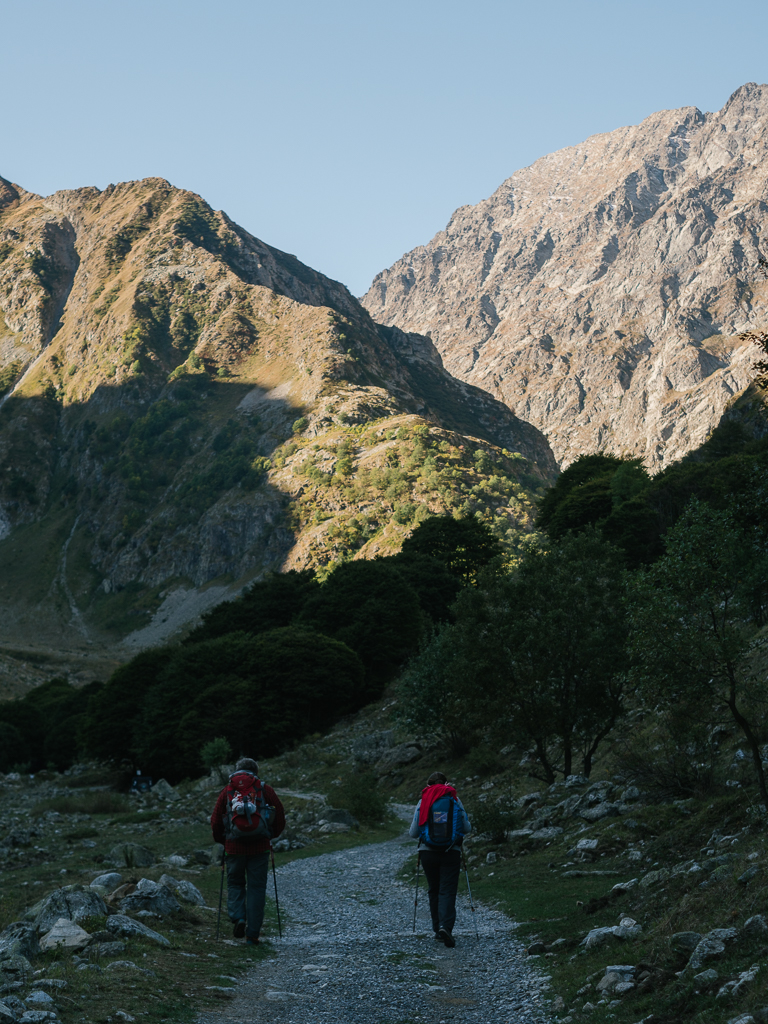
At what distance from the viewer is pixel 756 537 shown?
16656mm

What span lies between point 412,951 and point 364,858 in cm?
1329

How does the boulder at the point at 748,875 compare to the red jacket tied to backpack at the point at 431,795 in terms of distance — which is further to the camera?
the red jacket tied to backpack at the point at 431,795

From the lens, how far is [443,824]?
12398mm

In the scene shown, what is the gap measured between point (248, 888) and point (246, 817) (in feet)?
3.94

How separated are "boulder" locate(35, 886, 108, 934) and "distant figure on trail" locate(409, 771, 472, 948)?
468 centimetres

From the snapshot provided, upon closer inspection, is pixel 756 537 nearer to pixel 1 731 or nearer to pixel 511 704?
pixel 511 704

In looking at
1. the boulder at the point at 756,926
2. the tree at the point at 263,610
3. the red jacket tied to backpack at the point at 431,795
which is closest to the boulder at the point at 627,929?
the boulder at the point at 756,926

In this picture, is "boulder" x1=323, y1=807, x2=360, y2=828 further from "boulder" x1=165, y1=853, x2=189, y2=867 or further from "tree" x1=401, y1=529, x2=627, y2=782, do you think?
"boulder" x1=165, y1=853, x2=189, y2=867

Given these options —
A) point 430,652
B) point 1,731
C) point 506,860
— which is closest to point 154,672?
point 1,731

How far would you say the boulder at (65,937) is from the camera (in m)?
10.2

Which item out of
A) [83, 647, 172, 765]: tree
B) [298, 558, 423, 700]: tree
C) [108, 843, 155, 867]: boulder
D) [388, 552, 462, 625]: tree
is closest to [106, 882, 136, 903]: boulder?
[108, 843, 155, 867]: boulder

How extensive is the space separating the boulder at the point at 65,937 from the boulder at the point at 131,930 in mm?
→ 474

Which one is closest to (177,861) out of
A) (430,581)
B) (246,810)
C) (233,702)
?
(246,810)

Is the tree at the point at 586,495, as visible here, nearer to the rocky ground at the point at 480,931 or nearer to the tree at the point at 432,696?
the tree at the point at 432,696
